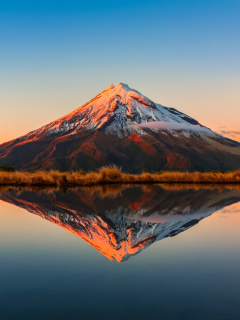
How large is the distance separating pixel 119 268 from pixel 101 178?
64.1 feet

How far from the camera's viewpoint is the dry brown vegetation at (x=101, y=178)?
22.5m

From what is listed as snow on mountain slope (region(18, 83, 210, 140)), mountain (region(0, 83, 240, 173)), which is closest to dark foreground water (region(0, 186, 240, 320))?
mountain (region(0, 83, 240, 173))

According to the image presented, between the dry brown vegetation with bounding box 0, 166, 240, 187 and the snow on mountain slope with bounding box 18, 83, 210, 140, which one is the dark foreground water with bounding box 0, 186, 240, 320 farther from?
the snow on mountain slope with bounding box 18, 83, 210, 140

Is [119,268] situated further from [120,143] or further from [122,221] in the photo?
[120,143]

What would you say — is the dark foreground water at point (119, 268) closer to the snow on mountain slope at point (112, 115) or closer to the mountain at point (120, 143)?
the mountain at point (120, 143)

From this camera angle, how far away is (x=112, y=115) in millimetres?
151875

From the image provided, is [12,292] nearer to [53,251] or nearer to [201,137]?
[53,251]

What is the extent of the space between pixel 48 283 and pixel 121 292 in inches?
32.6

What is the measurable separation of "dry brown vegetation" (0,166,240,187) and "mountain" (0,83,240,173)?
82298 millimetres

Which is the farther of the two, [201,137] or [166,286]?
[201,137]

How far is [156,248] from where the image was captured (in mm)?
5441

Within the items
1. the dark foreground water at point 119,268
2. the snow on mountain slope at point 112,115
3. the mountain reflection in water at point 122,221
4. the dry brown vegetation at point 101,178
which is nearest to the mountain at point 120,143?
the snow on mountain slope at point 112,115

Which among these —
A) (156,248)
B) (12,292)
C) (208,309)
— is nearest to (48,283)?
(12,292)

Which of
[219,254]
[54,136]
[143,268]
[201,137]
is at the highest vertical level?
[54,136]
